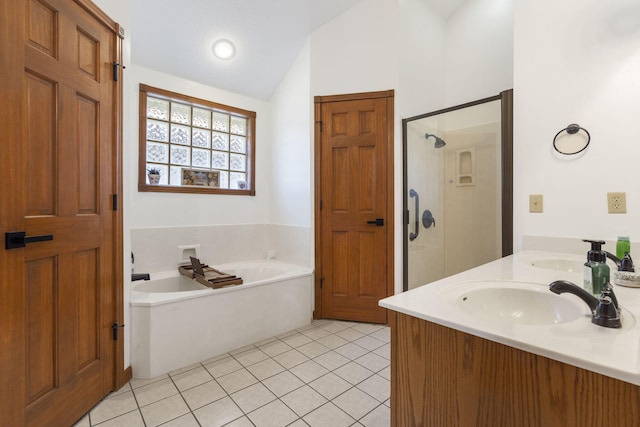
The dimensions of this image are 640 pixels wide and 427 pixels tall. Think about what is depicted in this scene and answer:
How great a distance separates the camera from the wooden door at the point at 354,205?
104 inches

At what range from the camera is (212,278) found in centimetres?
231

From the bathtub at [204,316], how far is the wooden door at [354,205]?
0.28 m

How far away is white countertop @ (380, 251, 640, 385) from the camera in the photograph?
527 millimetres

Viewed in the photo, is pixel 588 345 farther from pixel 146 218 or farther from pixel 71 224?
pixel 146 218

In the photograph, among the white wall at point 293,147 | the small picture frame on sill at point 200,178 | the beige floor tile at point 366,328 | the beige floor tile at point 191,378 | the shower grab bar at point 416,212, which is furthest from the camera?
the small picture frame on sill at point 200,178

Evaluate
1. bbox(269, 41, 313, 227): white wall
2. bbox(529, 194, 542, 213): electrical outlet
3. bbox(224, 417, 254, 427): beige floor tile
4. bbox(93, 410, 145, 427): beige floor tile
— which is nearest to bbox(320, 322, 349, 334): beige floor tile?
bbox(269, 41, 313, 227): white wall

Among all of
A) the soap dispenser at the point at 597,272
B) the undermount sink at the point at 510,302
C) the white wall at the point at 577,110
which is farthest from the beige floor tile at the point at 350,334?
the soap dispenser at the point at 597,272

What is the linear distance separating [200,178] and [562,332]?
3.12m

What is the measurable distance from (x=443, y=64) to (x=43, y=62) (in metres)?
3.33

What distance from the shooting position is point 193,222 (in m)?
2.96

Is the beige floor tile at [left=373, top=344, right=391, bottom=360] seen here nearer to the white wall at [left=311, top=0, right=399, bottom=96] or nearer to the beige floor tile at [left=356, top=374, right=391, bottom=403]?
the beige floor tile at [left=356, top=374, right=391, bottom=403]

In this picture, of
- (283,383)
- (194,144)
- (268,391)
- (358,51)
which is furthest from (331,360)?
(358,51)

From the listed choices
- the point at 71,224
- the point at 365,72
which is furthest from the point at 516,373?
the point at 365,72

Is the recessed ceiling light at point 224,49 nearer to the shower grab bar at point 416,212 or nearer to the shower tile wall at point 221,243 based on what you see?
the shower tile wall at point 221,243
